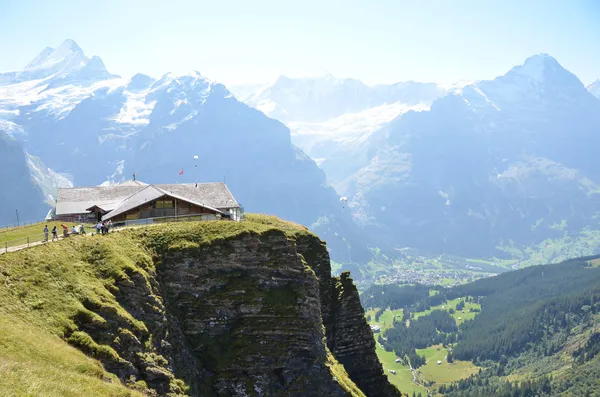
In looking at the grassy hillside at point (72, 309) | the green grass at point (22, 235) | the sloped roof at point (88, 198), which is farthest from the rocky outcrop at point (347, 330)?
the sloped roof at point (88, 198)

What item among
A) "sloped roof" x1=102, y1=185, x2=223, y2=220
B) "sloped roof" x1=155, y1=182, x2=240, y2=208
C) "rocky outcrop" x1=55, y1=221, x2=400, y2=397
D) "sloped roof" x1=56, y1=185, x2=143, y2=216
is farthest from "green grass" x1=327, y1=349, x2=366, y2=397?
"sloped roof" x1=56, y1=185, x2=143, y2=216

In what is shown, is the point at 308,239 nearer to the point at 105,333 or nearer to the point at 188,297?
the point at 188,297

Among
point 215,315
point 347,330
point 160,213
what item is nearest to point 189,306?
point 215,315

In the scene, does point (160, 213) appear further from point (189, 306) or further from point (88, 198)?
point (88, 198)

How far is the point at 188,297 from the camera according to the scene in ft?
177

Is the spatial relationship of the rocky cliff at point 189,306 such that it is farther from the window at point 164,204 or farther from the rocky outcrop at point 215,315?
the window at point 164,204

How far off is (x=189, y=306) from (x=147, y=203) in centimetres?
2451

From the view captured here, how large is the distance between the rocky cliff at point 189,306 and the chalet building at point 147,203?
12.8m

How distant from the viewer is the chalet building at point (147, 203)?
240 ft

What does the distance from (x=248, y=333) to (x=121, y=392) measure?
2114 cm

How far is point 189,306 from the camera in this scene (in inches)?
2111

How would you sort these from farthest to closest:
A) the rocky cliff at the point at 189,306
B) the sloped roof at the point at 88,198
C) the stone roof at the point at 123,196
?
the sloped roof at the point at 88,198 → the stone roof at the point at 123,196 → the rocky cliff at the point at 189,306

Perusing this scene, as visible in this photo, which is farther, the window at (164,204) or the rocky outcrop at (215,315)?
the window at (164,204)

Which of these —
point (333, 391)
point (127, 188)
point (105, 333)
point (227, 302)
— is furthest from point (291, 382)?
point (127, 188)
